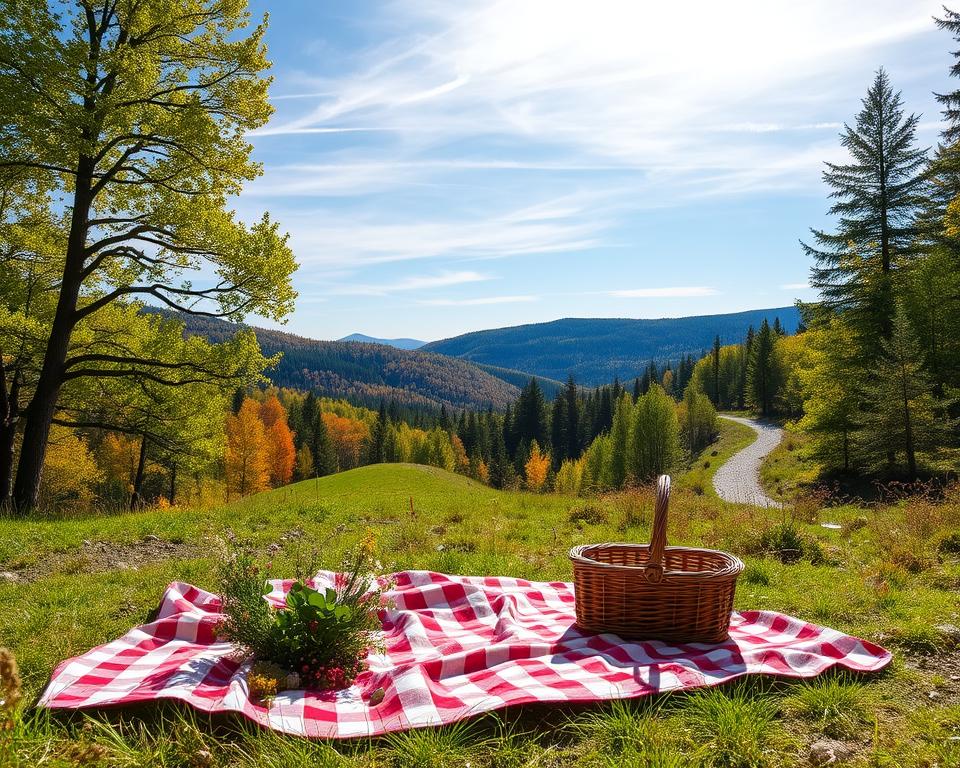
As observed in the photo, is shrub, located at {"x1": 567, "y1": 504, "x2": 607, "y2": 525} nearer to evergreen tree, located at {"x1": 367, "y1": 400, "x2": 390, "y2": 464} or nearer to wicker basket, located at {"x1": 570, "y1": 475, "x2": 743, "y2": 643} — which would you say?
wicker basket, located at {"x1": 570, "y1": 475, "x2": 743, "y2": 643}

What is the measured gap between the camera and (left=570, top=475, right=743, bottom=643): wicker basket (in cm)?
435

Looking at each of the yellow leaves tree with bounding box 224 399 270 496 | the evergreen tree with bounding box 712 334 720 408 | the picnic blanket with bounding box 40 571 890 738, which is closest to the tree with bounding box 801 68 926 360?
the picnic blanket with bounding box 40 571 890 738

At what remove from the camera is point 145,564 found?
769 cm

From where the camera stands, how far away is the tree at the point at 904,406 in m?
22.0

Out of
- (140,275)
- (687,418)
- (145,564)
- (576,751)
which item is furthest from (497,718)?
(687,418)

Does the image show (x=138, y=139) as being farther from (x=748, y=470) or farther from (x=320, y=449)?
(x=320, y=449)

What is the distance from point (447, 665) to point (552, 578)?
130 inches

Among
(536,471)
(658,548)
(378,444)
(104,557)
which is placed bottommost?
(536,471)

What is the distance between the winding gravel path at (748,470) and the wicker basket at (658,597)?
25.4 meters

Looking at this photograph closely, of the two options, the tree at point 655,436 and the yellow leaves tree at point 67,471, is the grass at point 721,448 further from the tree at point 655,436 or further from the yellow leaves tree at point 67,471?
the yellow leaves tree at point 67,471

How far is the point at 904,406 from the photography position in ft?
73.8

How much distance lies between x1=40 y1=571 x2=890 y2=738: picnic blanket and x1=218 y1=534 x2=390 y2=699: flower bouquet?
124 millimetres

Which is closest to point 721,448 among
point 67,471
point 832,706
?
point 67,471

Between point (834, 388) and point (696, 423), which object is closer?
point (834, 388)
